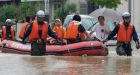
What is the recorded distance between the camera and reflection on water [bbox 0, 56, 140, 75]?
1380 cm

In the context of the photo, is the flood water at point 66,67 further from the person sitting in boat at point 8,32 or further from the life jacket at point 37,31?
the person sitting in boat at point 8,32

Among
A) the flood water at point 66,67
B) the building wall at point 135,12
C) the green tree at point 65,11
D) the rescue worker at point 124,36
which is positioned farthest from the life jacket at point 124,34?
the green tree at point 65,11

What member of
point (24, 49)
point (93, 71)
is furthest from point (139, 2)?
point (93, 71)

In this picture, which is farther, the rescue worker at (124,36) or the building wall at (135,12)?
the building wall at (135,12)

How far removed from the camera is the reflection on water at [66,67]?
45.3 feet

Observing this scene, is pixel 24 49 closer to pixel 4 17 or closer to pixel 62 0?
pixel 4 17

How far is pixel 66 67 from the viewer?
594 inches

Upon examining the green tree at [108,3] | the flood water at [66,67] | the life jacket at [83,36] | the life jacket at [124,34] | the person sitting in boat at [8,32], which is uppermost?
the life jacket at [124,34]

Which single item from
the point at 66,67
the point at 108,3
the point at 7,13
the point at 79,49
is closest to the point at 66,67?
the point at 66,67

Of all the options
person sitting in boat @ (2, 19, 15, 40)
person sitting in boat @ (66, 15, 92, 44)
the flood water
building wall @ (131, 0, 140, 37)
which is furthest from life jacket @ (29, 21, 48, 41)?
building wall @ (131, 0, 140, 37)

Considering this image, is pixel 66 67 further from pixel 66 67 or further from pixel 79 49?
pixel 79 49

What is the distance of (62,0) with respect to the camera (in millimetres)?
67625

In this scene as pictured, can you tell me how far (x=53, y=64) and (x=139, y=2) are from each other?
28648 mm

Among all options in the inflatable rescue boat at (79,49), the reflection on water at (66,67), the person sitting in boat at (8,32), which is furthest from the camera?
the person sitting in boat at (8,32)
